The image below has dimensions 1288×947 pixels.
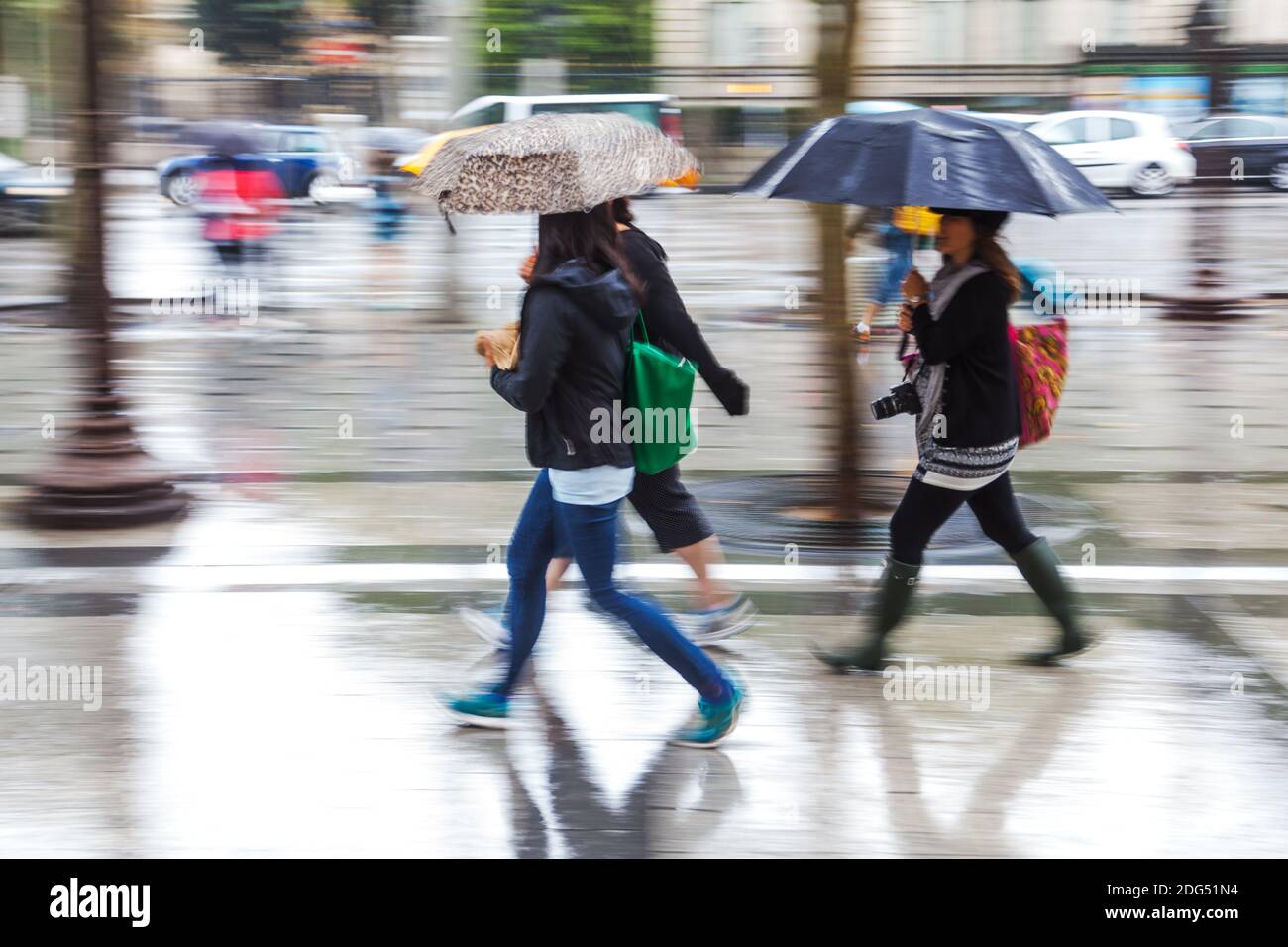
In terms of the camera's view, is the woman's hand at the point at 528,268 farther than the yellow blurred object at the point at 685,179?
No

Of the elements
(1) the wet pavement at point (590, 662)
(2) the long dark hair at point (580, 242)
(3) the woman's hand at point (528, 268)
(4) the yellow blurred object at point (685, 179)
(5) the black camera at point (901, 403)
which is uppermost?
(4) the yellow blurred object at point (685, 179)

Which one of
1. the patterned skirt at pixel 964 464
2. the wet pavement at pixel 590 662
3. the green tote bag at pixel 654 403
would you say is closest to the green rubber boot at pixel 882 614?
the wet pavement at pixel 590 662

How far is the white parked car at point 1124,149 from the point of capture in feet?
88.3

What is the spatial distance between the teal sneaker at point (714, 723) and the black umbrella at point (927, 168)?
5.39 feet

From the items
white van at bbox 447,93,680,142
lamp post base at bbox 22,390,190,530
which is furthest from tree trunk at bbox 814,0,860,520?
white van at bbox 447,93,680,142

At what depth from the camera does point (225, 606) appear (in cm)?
638

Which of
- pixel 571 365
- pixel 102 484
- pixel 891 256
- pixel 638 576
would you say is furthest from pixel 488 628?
pixel 891 256

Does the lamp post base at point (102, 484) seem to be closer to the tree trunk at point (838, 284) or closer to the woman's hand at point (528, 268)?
the tree trunk at point (838, 284)

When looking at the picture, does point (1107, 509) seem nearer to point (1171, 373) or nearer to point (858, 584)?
point (858, 584)

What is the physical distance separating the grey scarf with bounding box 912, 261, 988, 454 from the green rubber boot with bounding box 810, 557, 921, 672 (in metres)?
0.44

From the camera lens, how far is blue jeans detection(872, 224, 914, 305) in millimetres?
10812

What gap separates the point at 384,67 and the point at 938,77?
32.2ft

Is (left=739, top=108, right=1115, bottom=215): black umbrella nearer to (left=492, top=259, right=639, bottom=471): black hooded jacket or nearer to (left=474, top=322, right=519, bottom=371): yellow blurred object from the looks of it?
(left=492, top=259, right=639, bottom=471): black hooded jacket
